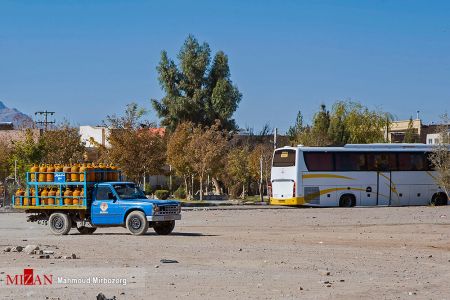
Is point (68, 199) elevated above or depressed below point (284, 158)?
below

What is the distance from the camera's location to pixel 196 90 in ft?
319

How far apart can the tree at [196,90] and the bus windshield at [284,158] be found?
142 ft

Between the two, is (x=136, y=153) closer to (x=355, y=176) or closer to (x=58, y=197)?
(x=355, y=176)

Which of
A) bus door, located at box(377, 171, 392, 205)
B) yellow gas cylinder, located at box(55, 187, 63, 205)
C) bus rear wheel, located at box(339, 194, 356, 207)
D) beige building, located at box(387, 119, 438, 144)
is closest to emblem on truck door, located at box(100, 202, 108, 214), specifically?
yellow gas cylinder, located at box(55, 187, 63, 205)

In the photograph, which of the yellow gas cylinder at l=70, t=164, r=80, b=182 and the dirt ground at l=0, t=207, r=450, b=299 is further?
the yellow gas cylinder at l=70, t=164, r=80, b=182

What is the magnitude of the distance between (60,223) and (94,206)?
1.66 meters

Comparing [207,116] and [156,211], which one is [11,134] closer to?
[207,116]

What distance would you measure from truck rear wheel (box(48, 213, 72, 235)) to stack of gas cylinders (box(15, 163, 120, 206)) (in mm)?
451

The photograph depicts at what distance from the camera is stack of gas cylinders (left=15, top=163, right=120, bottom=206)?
3101 cm

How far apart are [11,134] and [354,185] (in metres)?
60.1

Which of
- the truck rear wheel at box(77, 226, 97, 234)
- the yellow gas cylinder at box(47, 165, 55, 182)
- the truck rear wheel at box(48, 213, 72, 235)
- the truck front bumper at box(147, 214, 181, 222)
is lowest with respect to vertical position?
the truck rear wheel at box(77, 226, 97, 234)


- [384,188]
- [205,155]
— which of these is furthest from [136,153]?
[384,188]

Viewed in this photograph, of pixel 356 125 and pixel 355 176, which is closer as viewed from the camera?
pixel 355 176

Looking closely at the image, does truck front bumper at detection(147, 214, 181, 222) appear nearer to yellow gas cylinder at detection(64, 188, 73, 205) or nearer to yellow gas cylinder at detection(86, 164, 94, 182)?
yellow gas cylinder at detection(86, 164, 94, 182)
